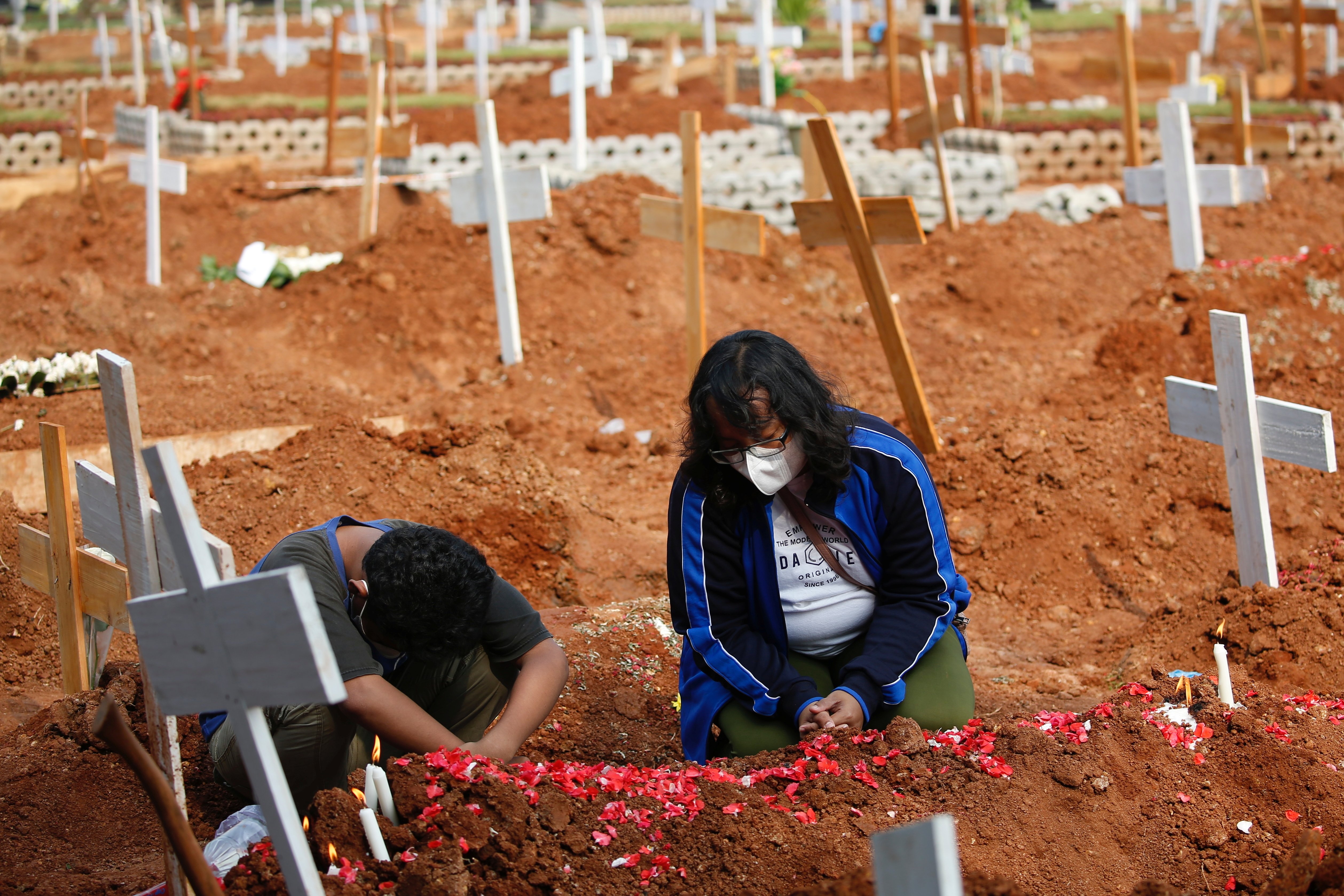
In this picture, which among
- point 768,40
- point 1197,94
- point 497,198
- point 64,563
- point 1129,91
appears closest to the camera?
point 64,563

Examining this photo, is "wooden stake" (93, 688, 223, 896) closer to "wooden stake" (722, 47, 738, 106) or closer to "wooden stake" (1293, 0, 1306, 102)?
"wooden stake" (722, 47, 738, 106)

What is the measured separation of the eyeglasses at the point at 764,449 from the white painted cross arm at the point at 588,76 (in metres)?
9.70

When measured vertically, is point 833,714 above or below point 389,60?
below

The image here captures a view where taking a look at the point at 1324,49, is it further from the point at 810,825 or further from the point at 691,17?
the point at 810,825

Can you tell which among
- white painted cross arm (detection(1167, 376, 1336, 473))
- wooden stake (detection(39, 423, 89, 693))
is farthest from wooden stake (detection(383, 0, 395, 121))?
white painted cross arm (detection(1167, 376, 1336, 473))

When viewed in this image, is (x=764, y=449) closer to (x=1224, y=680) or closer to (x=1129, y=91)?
(x=1224, y=680)

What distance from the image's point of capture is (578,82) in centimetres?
1226

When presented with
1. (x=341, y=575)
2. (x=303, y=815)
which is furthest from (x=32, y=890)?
(x=341, y=575)

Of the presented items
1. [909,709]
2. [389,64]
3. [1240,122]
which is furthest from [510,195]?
[1240,122]

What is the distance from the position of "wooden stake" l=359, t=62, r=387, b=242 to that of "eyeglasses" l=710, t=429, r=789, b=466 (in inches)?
321

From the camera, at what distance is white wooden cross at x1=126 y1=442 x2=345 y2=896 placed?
1.91 metres

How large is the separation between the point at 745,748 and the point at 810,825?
0.56m

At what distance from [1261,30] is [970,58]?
10.2 metres

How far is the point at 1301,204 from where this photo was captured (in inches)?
471
